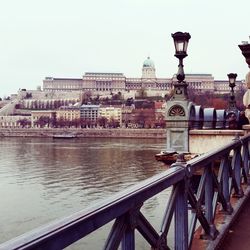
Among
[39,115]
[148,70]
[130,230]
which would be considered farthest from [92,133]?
[130,230]

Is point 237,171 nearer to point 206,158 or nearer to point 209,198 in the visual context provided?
point 209,198

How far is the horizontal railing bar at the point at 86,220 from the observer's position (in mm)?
1267

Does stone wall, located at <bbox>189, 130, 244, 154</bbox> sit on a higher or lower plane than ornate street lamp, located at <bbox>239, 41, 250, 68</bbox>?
lower

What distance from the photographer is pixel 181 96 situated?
10.5m

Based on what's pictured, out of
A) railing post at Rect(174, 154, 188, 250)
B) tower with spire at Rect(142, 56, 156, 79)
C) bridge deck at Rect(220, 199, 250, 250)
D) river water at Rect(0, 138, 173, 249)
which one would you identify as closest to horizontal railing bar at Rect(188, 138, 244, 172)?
railing post at Rect(174, 154, 188, 250)

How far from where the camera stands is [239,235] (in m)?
3.62

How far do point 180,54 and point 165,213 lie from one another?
8184 millimetres

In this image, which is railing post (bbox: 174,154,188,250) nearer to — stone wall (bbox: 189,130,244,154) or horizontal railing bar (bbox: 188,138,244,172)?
horizontal railing bar (bbox: 188,138,244,172)

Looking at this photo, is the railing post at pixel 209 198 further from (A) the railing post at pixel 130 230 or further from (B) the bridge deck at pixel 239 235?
(A) the railing post at pixel 130 230

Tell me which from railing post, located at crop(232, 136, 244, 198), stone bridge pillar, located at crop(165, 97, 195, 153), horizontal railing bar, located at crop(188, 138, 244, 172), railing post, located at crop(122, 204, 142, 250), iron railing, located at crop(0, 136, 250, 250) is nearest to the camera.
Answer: iron railing, located at crop(0, 136, 250, 250)

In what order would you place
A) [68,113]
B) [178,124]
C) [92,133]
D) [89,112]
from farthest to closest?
[68,113]
[89,112]
[92,133]
[178,124]

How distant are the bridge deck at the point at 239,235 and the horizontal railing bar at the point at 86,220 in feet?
4.53

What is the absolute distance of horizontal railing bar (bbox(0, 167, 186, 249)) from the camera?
1267 mm

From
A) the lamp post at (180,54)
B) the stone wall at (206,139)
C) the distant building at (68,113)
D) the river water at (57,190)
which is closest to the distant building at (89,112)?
the distant building at (68,113)
